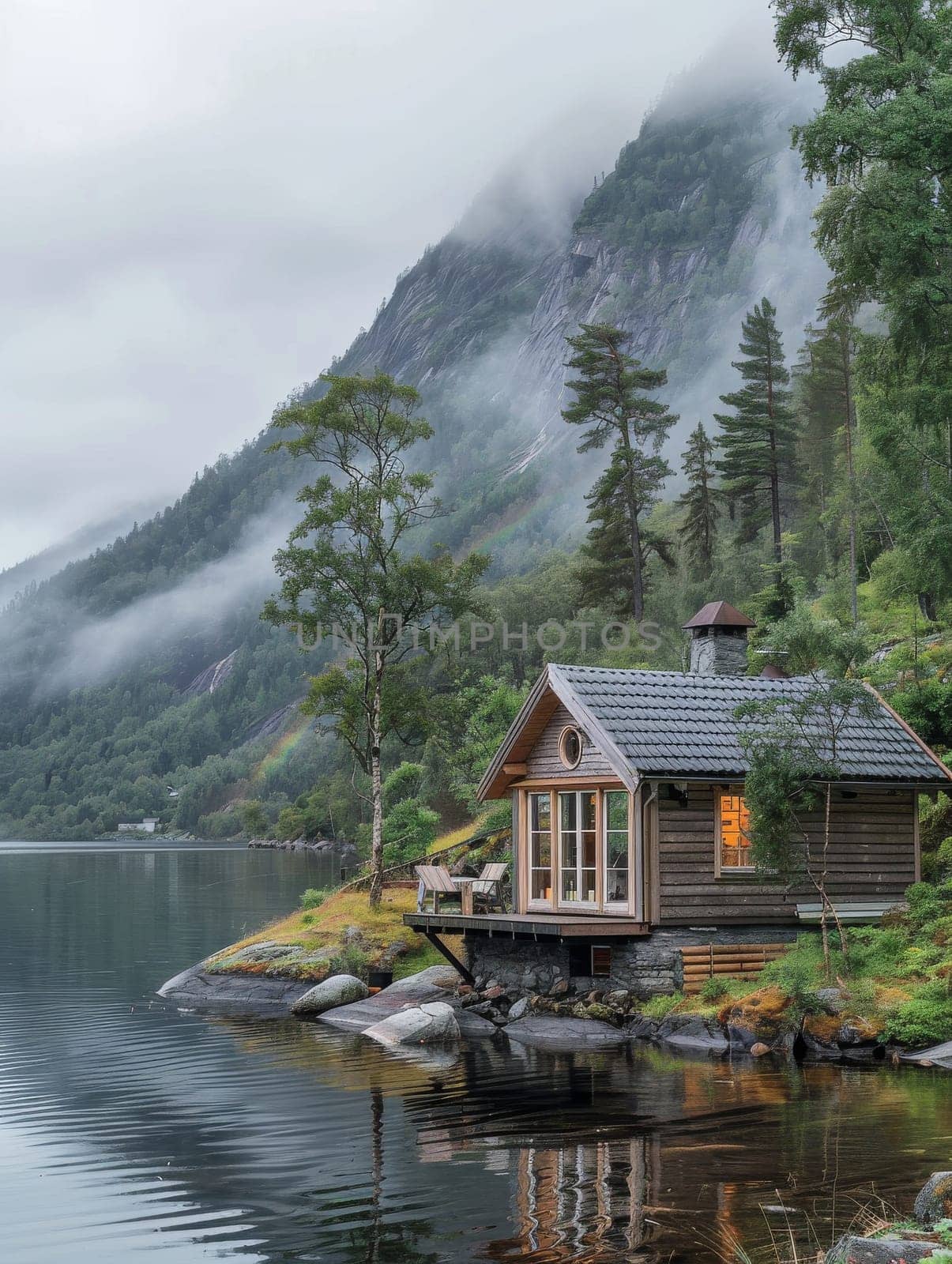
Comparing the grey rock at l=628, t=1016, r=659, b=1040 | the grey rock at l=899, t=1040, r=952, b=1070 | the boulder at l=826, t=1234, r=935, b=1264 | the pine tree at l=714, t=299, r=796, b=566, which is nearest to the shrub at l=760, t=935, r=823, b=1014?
the grey rock at l=899, t=1040, r=952, b=1070

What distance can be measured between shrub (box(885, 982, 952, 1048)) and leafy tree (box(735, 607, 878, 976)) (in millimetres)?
1963

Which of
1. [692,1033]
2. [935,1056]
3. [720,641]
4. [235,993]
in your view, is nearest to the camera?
[935,1056]

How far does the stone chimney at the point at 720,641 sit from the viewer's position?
2938 centimetres

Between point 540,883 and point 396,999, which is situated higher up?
point 540,883

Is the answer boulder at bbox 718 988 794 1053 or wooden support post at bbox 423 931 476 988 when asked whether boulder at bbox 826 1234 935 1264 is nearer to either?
boulder at bbox 718 988 794 1053

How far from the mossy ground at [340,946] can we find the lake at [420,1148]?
11.9 feet

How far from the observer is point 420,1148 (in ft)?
48.3

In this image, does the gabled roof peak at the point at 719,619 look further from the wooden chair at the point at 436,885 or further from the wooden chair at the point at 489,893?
the wooden chair at the point at 436,885

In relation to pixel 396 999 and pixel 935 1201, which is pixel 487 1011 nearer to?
pixel 396 999

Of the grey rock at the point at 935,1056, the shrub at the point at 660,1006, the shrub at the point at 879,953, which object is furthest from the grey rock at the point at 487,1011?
the grey rock at the point at 935,1056

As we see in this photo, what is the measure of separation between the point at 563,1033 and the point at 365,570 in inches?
628

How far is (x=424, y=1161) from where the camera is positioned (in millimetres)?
14039

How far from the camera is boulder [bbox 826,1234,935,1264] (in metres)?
7.84

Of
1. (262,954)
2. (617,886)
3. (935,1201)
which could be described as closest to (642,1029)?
(617,886)
